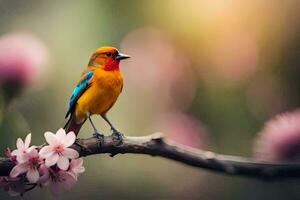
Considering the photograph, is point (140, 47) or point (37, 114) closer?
point (37, 114)

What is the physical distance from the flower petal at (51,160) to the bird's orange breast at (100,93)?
0.24ft

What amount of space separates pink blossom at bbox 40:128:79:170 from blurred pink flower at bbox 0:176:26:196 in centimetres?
5

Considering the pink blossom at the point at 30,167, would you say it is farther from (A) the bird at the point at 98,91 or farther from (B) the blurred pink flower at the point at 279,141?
(B) the blurred pink flower at the point at 279,141

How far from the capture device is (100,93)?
0.78 m

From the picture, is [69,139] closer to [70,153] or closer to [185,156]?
[70,153]

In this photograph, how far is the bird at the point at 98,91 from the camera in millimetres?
778

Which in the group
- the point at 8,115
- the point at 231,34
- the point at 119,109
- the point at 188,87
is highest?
the point at 231,34

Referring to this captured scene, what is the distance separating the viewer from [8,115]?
87 cm

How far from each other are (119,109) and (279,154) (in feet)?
0.78

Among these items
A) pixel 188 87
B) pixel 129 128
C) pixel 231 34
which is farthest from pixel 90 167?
pixel 231 34

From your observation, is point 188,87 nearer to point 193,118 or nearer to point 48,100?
point 193,118

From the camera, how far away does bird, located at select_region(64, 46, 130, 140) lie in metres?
0.78

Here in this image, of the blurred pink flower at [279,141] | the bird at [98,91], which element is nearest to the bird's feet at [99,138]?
the bird at [98,91]

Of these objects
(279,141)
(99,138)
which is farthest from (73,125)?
(279,141)
